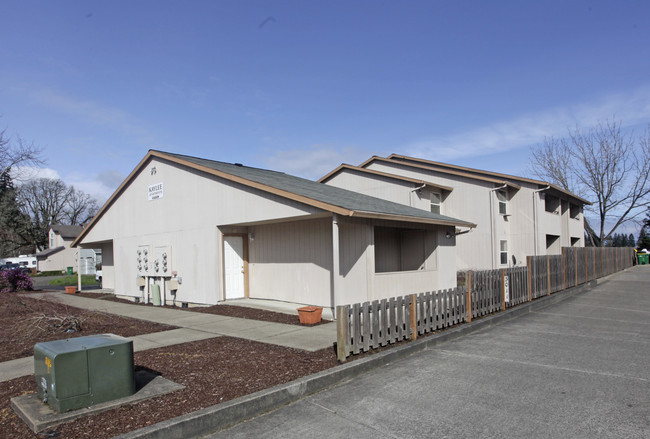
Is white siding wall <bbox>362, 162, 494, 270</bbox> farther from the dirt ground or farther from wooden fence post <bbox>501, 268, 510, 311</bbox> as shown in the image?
the dirt ground

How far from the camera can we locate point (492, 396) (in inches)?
207

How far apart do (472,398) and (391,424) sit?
1.29 m

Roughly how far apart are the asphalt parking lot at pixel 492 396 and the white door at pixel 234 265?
297 inches

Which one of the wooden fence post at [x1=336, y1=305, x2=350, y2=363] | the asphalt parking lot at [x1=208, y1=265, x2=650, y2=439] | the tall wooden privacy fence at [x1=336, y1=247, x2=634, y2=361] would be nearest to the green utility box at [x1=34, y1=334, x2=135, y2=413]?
the asphalt parking lot at [x1=208, y1=265, x2=650, y2=439]

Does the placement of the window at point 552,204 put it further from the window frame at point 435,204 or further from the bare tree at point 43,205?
the bare tree at point 43,205

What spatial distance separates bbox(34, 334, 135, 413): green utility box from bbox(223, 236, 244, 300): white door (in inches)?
330

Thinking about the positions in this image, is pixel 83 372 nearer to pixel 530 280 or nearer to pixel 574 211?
pixel 530 280

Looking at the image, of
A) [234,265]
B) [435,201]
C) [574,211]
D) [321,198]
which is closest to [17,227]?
[234,265]

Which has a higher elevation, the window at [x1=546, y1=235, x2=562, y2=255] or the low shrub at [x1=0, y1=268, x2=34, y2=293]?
the window at [x1=546, y1=235, x2=562, y2=255]

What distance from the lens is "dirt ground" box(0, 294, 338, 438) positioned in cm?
439

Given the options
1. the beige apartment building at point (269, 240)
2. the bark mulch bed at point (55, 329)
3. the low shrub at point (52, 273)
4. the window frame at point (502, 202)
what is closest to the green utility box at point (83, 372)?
the bark mulch bed at point (55, 329)

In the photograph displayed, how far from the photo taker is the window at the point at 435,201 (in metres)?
20.5

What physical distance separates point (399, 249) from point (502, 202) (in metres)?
9.21

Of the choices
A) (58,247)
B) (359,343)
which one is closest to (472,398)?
(359,343)
